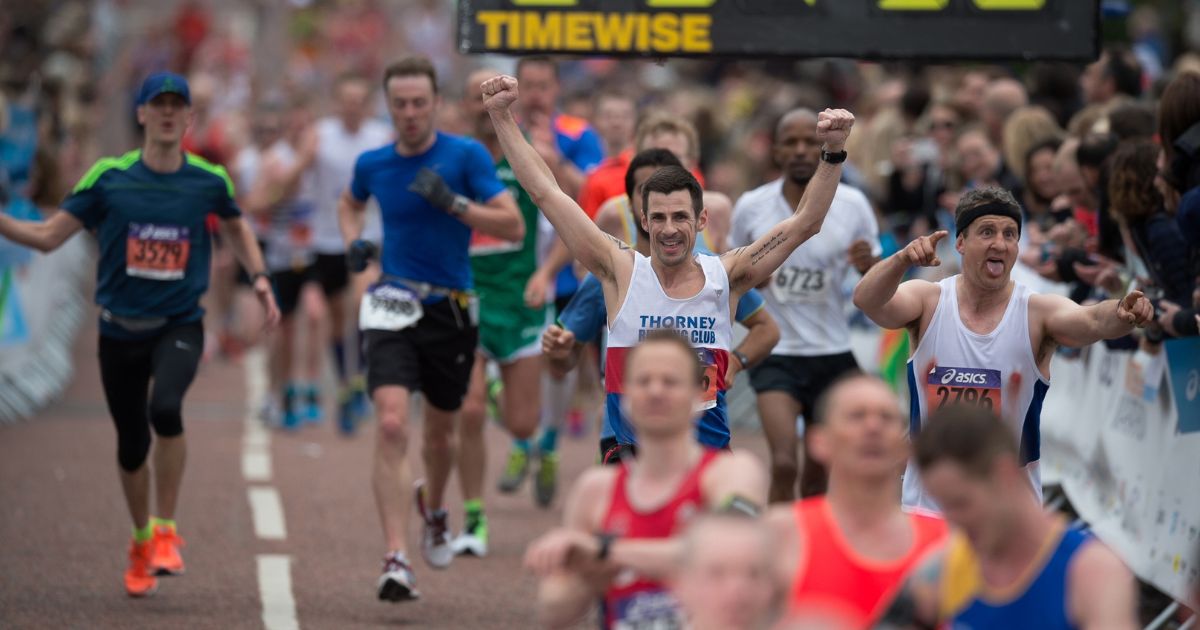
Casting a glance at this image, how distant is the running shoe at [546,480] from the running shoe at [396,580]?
3.53 m

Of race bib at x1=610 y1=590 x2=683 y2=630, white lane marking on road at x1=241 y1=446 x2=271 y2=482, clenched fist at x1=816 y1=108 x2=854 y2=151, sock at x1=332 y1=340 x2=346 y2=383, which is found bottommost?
white lane marking on road at x1=241 y1=446 x2=271 y2=482

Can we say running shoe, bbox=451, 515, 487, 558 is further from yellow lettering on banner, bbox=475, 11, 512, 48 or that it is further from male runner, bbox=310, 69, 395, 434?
male runner, bbox=310, 69, 395, 434

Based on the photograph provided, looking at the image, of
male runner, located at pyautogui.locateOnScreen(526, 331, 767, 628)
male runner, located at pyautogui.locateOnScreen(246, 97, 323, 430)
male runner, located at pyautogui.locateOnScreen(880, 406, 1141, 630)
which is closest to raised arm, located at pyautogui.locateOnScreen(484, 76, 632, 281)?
male runner, located at pyautogui.locateOnScreen(526, 331, 767, 628)

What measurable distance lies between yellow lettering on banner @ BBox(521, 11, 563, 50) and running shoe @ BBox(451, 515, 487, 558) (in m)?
2.97

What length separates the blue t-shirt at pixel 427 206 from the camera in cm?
972

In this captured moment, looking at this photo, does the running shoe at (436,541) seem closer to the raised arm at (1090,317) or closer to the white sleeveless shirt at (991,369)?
the white sleeveless shirt at (991,369)

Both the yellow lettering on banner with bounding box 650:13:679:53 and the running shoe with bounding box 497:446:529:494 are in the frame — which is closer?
the yellow lettering on banner with bounding box 650:13:679:53

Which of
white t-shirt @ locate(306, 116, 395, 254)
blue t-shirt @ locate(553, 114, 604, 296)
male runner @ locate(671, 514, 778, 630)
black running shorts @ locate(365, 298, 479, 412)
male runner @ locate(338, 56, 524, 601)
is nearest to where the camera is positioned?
male runner @ locate(671, 514, 778, 630)

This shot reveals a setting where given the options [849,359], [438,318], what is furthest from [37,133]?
[849,359]

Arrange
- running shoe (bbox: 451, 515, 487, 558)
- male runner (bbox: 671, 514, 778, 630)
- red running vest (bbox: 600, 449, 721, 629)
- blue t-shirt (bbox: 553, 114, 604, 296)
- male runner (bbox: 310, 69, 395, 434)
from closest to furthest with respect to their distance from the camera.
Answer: male runner (bbox: 671, 514, 778, 630), red running vest (bbox: 600, 449, 721, 629), running shoe (bbox: 451, 515, 487, 558), blue t-shirt (bbox: 553, 114, 604, 296), male runner (bbox: 310, 69, 395, 434)

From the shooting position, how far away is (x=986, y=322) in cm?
725

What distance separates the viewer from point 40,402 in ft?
53.7

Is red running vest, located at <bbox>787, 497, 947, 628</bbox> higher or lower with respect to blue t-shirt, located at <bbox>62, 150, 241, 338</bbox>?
lower

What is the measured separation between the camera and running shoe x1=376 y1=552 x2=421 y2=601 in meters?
8.61
